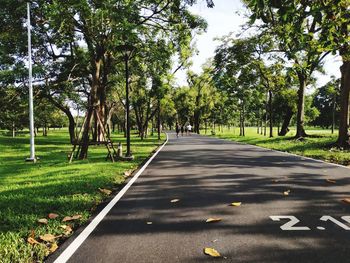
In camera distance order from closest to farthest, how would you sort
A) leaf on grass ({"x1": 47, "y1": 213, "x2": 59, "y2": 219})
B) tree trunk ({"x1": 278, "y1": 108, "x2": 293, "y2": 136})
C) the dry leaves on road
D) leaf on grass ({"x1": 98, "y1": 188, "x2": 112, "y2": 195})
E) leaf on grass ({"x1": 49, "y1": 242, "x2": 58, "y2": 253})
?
leaf on grass ({"x1": 49, "y1": 242, "x2": 58, "y2": 253})
leaf on grass ({"x1": 47, "y1": 213, "x2": 59, "y2": 219})
leaf on grass ({"x1": 98, "y1": 188, "x2": 112, "y2": 195})
the dry leaves on road
tree trunk ({"x1": 278, "y1": 108, "x2": 293, "y2": 136})

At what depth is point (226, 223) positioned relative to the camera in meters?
5.24

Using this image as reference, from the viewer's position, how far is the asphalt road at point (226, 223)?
4.03 m

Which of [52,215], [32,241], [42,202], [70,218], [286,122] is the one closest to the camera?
[32,241]

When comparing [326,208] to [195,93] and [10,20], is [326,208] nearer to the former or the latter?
[10,20]

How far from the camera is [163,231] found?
4.88m

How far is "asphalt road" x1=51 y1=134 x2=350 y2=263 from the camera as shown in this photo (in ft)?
13.2

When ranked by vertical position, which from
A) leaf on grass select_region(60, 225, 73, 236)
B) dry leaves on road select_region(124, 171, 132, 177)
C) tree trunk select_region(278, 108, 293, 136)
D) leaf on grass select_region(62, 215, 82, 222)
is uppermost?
tree trunk select_region(278, 108, 293, 136)

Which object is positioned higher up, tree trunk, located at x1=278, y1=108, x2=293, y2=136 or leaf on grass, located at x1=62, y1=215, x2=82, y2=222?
tree trunk, located at x1=278, y1=108, x2=293, y2=136

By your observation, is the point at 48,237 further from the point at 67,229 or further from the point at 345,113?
the point at 345,113

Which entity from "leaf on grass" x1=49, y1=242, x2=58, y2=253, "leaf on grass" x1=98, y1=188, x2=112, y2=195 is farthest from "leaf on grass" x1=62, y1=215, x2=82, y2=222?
"leaf on grass" x1=98, y1=188, x2=112, y2=195

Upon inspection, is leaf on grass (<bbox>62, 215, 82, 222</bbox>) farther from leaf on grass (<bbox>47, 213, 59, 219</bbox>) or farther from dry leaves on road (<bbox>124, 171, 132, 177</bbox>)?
dry leaves on road (<bbox>124, 171, 132, 177</bbox>)

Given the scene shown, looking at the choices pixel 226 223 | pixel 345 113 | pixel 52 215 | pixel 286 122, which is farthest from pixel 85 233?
pixel 286 122

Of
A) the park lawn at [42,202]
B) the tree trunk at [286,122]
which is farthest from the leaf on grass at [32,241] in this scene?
the tree trunk at [286,122]

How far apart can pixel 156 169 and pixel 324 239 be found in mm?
7796
